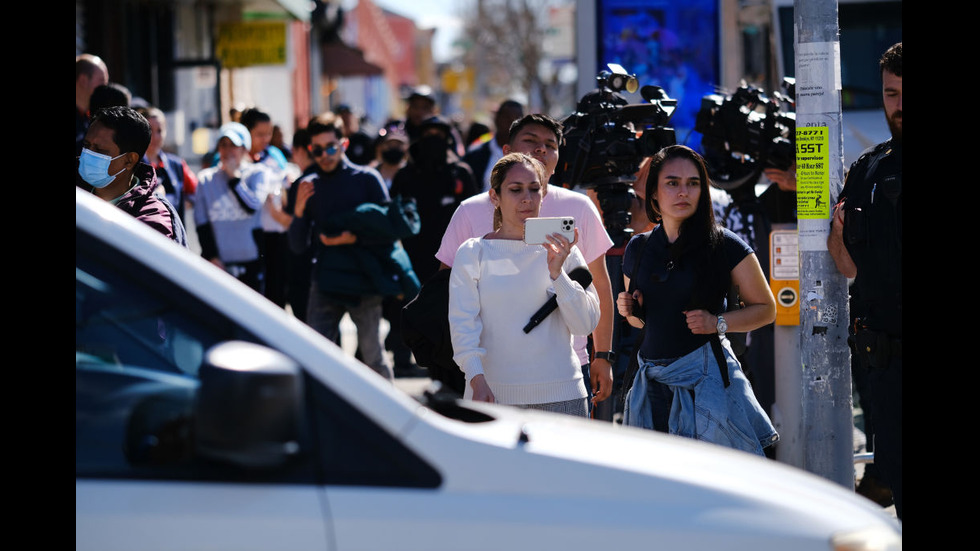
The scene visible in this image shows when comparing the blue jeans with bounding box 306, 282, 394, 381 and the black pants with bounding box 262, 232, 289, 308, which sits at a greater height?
the black pants with bounding box 262, 232, 289, 308

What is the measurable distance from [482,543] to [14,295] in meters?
1.17

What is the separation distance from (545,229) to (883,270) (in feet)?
4.07

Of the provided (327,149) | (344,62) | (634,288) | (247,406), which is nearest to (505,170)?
(634,288)

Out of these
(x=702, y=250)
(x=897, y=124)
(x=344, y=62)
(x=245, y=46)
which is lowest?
(x=702, y=250)

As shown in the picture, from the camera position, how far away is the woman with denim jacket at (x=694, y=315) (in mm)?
4828

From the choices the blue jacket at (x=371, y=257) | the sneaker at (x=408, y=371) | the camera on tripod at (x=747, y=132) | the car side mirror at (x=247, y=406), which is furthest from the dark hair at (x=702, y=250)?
the sneaker at (x=408, y=371)

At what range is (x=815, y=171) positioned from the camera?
5309 mm

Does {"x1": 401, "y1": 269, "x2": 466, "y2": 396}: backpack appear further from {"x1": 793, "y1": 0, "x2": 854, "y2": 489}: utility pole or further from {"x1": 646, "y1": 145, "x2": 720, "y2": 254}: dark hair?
{"x1": 793, "y1": 0, "x2": 854, "y2": 489}: utility pole

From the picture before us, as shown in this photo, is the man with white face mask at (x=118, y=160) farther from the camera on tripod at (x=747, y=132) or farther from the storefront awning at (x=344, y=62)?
the storefront awning at (x=344, y=62)

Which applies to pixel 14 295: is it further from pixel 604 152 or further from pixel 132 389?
pixel 604 152

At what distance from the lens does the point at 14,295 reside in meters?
2.79

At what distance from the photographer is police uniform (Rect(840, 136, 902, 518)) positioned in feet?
15.1

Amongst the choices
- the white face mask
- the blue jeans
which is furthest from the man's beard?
the blue jeans

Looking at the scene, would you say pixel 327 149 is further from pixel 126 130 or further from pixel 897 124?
pixel 897 124
